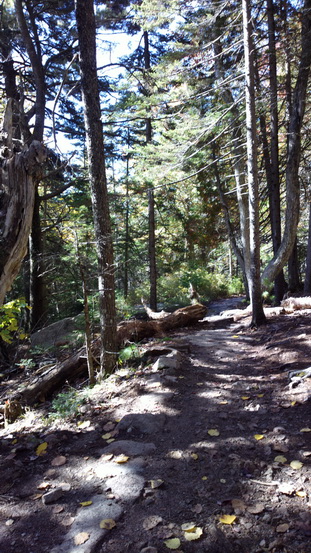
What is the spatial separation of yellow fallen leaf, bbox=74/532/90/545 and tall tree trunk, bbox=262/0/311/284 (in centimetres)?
870

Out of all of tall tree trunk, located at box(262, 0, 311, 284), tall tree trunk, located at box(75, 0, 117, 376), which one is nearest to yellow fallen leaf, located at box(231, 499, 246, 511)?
tall tree trunk, located at box(75, 0, 117, 376)

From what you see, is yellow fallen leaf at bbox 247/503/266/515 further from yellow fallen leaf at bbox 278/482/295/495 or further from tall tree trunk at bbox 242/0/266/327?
tall tree trunk at bbox 242/0/266/327

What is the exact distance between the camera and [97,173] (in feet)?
18.7

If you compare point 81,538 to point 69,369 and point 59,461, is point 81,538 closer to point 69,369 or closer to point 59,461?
point 59,461

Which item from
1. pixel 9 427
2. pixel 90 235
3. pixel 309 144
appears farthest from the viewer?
pixel 90 235

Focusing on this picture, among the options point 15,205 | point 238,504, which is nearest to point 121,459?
point 238,504

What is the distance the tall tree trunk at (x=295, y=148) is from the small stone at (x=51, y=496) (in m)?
8.39

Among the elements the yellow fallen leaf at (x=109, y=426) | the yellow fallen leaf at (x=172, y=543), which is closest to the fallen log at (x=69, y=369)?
the yellow fallen leaf at (x=109, y=426)

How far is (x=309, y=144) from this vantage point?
437 inches

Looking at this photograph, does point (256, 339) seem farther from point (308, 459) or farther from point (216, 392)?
point (308, 459)

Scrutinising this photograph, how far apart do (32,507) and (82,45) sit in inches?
241

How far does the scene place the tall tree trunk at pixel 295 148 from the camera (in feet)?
29.3

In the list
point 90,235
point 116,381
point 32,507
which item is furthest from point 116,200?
point 32,507

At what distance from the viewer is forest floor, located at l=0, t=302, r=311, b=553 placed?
2.41m
